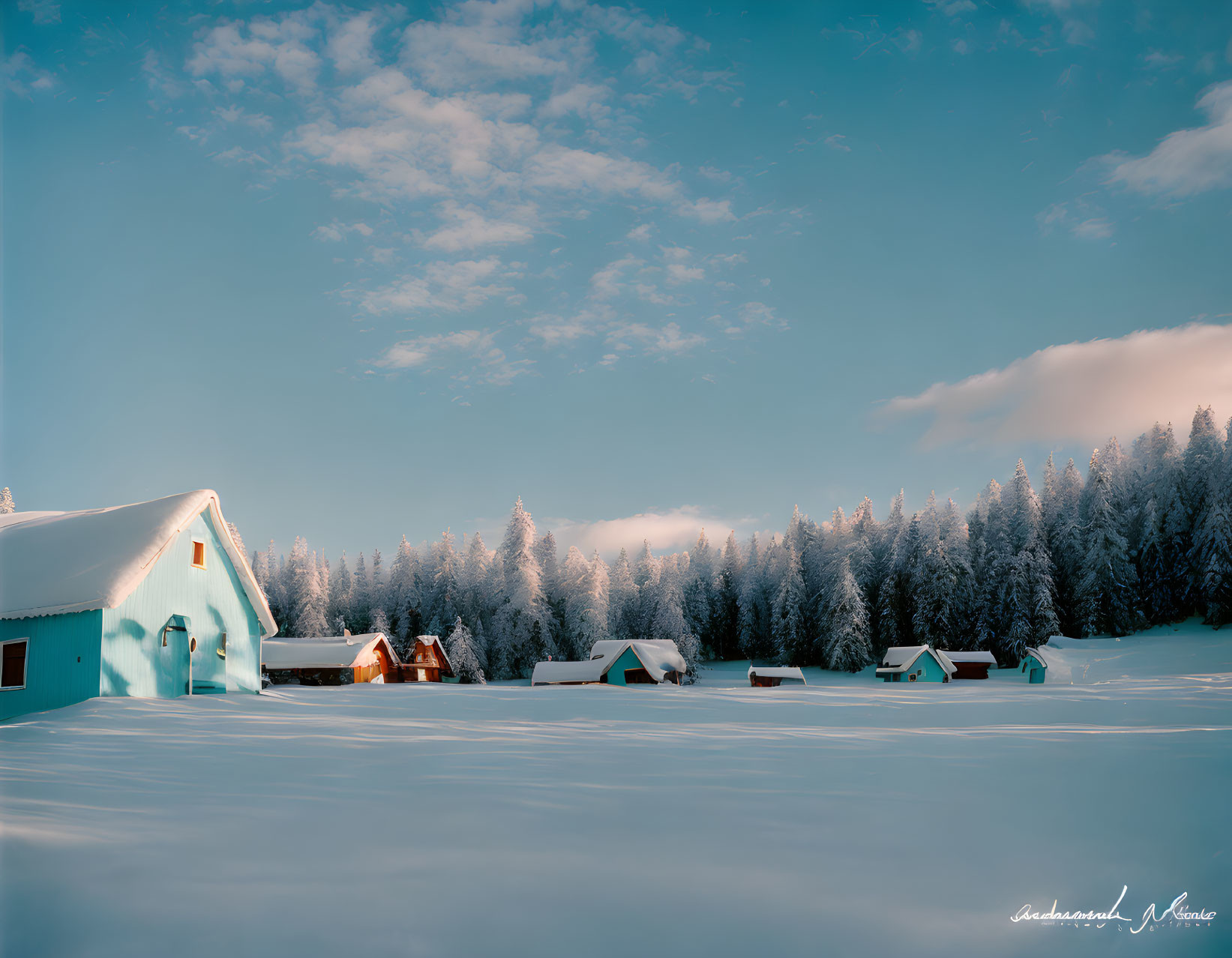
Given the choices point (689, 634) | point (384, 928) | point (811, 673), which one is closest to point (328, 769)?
point (384, 928)

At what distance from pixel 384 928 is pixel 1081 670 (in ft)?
161

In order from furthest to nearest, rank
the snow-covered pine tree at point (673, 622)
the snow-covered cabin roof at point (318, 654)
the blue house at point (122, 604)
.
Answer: the snow-covered pine tree at point (673, 622) → the snow-covered cabin roof at point (318, 654) → the blue house at point (122, 604)

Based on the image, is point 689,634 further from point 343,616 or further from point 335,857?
point 335,857

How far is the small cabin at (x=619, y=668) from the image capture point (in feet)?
160

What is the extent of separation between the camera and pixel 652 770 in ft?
30.8

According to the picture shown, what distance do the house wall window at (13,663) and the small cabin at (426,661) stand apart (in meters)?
35.0

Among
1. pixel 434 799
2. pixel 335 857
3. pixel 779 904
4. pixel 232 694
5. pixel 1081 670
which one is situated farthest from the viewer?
pixel 1081 670

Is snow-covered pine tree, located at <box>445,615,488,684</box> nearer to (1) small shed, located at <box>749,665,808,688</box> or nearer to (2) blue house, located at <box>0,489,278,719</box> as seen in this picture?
(1) small shed, located at <box>749,665,808,688</box>

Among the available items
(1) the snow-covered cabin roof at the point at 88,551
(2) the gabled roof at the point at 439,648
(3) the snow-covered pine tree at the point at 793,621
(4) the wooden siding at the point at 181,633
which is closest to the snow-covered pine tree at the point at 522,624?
(2) the gabled roof at the point at 439,648

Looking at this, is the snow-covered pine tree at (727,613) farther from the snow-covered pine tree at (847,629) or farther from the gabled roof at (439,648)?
the gabled roof at (439,648)

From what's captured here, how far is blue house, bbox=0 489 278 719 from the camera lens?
715 inches

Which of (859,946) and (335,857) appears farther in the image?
(335,857)

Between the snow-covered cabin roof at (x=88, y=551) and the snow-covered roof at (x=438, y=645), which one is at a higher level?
the snow-covered cabin roof at (x=88, y=551)

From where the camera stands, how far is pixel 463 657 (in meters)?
61.3
